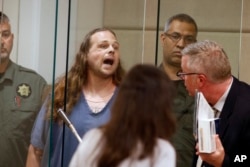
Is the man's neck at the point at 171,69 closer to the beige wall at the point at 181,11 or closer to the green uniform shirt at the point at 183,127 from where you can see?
the green uniform shirt at the point at 183,127

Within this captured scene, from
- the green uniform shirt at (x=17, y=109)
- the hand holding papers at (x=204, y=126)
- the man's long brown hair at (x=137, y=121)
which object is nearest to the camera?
the man's long brown hair at (x=137, y=121)

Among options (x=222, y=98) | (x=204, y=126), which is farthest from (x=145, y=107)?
(x=222, y=98)

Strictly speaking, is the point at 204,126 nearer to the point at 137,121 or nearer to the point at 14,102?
the point at 137,121

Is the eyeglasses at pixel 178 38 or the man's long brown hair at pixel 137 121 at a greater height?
the eyeglasses at pixel 178 38

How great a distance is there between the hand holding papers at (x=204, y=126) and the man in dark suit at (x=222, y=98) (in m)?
0.03

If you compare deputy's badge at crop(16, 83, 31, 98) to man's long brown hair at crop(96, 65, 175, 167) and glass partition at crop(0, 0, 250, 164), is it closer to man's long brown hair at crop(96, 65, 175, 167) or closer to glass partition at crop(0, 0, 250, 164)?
glass partition at crop(0, 0, 250, 164)

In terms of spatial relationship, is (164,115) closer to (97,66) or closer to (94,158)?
(94,158)

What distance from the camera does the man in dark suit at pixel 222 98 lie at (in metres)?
2.05

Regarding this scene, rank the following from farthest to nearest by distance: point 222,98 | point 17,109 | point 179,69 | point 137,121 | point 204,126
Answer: point 17,109, point 179,69, point 222,98, point 204,126, point 137,121

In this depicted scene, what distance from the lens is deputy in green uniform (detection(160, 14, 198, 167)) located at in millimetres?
2646

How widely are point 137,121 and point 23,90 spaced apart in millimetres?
1546

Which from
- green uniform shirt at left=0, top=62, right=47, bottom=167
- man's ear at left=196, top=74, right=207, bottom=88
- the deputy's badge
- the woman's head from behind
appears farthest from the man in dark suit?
the deputy's badge

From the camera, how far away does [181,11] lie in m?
2.92

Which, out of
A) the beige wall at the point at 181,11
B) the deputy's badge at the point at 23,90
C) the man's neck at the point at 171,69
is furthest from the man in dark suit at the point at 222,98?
the deputy's badge at the point at 23,90
